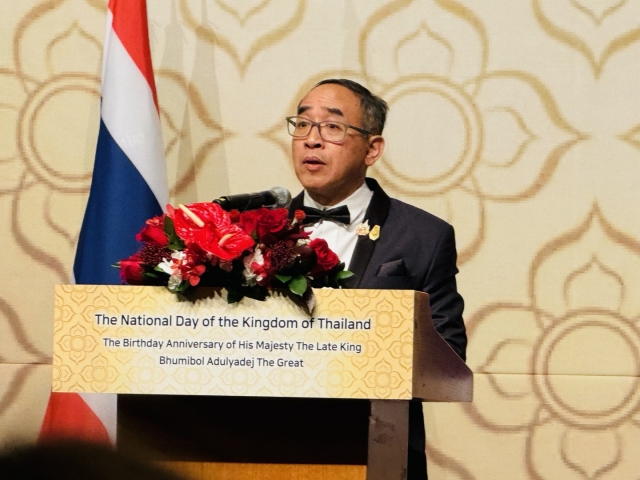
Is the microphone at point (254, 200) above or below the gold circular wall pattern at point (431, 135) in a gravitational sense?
below

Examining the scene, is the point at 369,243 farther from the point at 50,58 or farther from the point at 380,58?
the point at 50,58

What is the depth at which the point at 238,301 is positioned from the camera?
1605 mm

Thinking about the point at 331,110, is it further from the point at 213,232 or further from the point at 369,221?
the point at 213,232

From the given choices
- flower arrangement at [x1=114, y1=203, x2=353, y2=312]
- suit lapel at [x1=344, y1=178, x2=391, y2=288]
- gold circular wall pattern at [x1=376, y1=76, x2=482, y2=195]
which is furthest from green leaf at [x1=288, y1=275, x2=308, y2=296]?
gold circular wall pattern at [x1=376, y1=76, x2=482, y2=195]

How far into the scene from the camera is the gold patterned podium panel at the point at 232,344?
5.15ft

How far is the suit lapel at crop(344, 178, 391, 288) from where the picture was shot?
2.30 m

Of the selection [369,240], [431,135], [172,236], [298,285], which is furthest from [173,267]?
[431,135]

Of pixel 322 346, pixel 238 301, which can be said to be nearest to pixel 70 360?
pixel 238 301

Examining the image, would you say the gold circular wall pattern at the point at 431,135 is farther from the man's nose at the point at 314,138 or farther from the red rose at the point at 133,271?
the red rose at the point at 133,271

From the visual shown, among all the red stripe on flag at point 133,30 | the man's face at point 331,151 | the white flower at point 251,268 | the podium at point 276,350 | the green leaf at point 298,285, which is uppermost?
the red stripe on flag at point 133,30

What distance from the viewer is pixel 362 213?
256cm

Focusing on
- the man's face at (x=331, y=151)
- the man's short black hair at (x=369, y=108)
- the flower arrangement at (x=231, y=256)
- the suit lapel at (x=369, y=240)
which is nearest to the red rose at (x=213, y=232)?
the flower arrangement at (x=231, y=256)

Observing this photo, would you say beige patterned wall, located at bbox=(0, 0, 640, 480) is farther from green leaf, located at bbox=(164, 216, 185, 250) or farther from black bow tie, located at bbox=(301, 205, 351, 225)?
green leaf, located at bbox=(164, 216, 185, 250)

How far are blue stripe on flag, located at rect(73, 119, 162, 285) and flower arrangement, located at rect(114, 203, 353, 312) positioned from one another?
1211 mm
